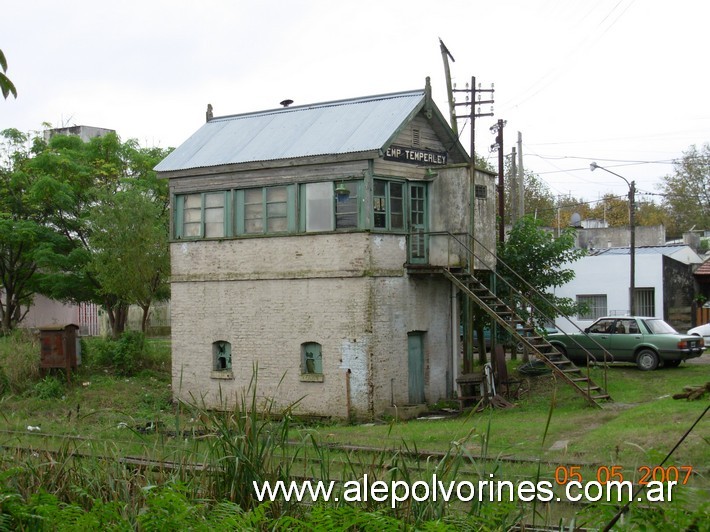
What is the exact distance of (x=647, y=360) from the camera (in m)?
26.4

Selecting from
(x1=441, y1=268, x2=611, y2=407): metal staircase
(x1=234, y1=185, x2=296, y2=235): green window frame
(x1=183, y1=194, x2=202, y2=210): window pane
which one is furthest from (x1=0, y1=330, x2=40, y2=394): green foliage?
(x1=441, y1=268, x2=611, y2=407): metal staircase

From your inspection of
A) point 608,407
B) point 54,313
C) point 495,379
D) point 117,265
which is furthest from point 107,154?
point 608,407

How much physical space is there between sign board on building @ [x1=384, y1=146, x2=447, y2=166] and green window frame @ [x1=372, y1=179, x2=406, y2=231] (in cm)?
65

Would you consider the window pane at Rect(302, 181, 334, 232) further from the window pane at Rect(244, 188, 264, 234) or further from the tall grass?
the tall grass

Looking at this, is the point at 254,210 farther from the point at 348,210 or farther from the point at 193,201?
the point at 348,210

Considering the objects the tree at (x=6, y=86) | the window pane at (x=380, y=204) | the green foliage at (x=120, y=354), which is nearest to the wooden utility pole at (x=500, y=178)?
the window pane at (x=380, y=204)

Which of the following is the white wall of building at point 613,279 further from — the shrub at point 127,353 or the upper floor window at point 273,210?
the upper floor window at point 273,210

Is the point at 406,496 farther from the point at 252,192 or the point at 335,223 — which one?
the point at 252,192

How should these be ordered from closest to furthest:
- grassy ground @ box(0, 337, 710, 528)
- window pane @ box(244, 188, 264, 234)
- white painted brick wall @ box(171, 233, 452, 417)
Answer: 1. grassy ground @ box(0, 337, 710, 528)
2. white painted brick wall @ box(171, 233, 452, 417)
3. window pane @ box(244, 188, 264, 234)

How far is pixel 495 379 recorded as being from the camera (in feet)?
75.4

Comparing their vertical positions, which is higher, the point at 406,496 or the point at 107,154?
the point at 107,154

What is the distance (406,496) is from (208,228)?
58.5 feet

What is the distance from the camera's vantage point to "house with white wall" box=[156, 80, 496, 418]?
21766mm

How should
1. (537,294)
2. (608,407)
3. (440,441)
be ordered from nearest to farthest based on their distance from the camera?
(440,441) → (608,407) → (537,294)
